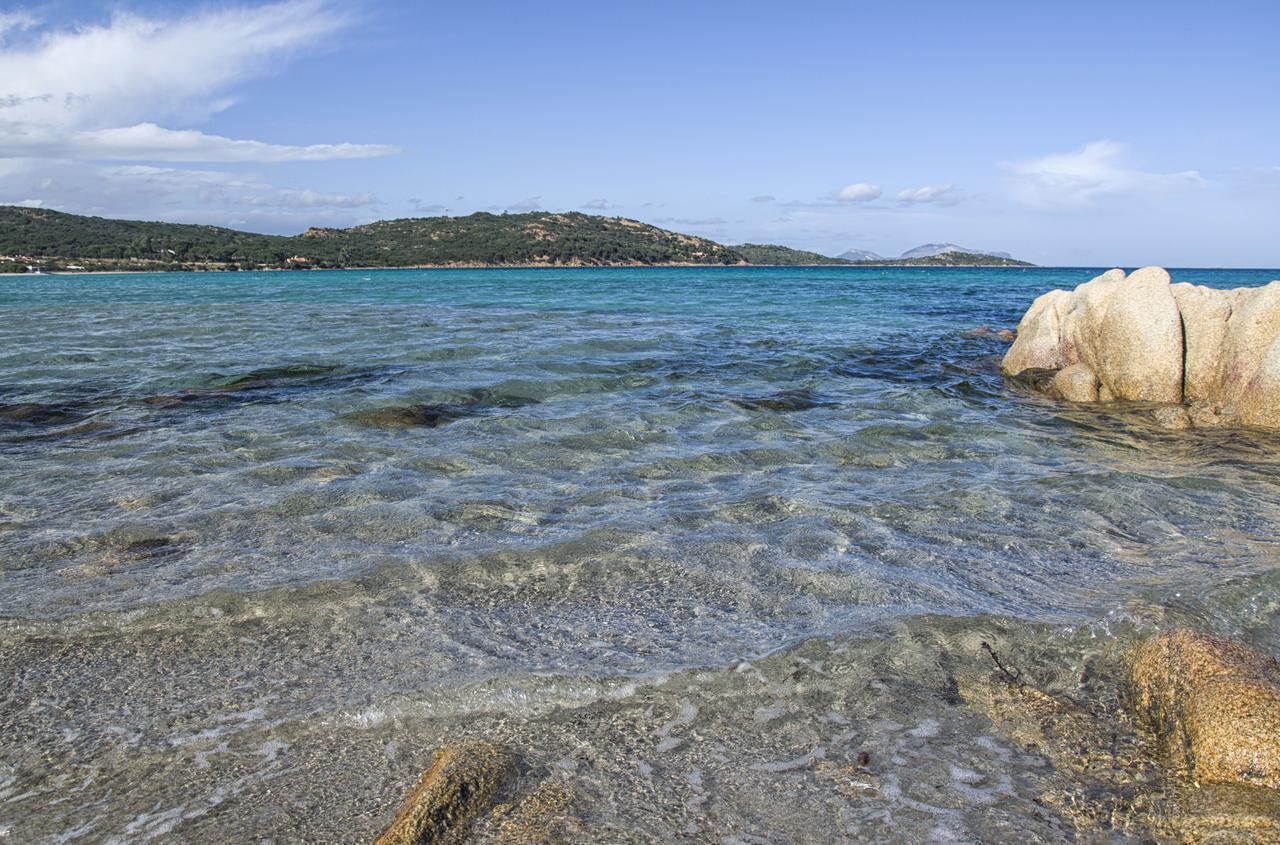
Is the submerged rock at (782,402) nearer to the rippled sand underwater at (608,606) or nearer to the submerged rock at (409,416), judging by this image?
the rippled sand underwater at (608,606)

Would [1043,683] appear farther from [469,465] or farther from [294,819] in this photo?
[469,465]

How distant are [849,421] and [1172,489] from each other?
11.4 feet

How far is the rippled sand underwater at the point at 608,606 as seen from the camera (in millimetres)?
2941

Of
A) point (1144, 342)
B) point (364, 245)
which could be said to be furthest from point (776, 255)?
point (1144, 342)

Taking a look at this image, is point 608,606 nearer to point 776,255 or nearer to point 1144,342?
point 1144,342

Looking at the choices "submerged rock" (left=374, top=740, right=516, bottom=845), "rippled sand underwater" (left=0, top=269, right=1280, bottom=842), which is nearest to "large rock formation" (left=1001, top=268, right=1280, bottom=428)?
"rippled sand underwater" (left=0, top=269, right=1280, bottom=842)

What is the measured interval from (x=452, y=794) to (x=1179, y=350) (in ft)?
38.3

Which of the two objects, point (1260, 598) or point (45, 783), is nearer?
point (45, 783)

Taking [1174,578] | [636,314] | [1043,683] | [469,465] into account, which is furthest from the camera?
[636,314]

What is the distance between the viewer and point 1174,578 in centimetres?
490

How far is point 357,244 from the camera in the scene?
105125mm

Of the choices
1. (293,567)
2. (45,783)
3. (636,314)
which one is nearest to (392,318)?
(636,314)

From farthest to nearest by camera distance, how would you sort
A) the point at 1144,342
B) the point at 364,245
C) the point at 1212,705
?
the point at 364,245 → the point at 1144,342 → the point at 1212,705

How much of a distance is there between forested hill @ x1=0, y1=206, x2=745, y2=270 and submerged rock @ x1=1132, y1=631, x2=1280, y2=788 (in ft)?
312
